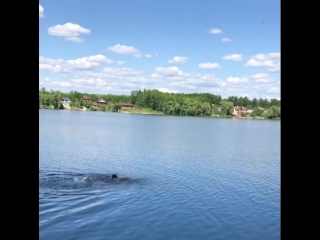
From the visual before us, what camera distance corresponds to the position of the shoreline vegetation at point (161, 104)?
1727 inches

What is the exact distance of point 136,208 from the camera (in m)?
10.9

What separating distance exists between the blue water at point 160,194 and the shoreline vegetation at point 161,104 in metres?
22.4

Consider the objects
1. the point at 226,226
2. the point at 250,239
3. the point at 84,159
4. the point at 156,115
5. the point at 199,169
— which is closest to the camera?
the point at 250,239

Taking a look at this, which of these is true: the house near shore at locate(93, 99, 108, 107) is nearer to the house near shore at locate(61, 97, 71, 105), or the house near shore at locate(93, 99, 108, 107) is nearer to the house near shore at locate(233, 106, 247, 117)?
the house near shore at locate(61, 97, 71, 105)

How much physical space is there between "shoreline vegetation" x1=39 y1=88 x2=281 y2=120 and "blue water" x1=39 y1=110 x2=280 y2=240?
73.5 feet

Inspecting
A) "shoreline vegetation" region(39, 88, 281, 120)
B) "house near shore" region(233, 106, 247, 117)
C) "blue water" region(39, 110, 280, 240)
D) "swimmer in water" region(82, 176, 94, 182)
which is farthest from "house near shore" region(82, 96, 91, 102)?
"swimmer in water" region(82, 176, 94, 182)

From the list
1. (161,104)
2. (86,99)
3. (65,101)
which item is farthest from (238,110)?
(65,101)

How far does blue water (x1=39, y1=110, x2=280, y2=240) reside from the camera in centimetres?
904

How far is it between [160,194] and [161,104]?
125 feet

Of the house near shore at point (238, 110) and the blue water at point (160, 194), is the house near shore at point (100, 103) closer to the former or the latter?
the house near shore at point (238, 110)
